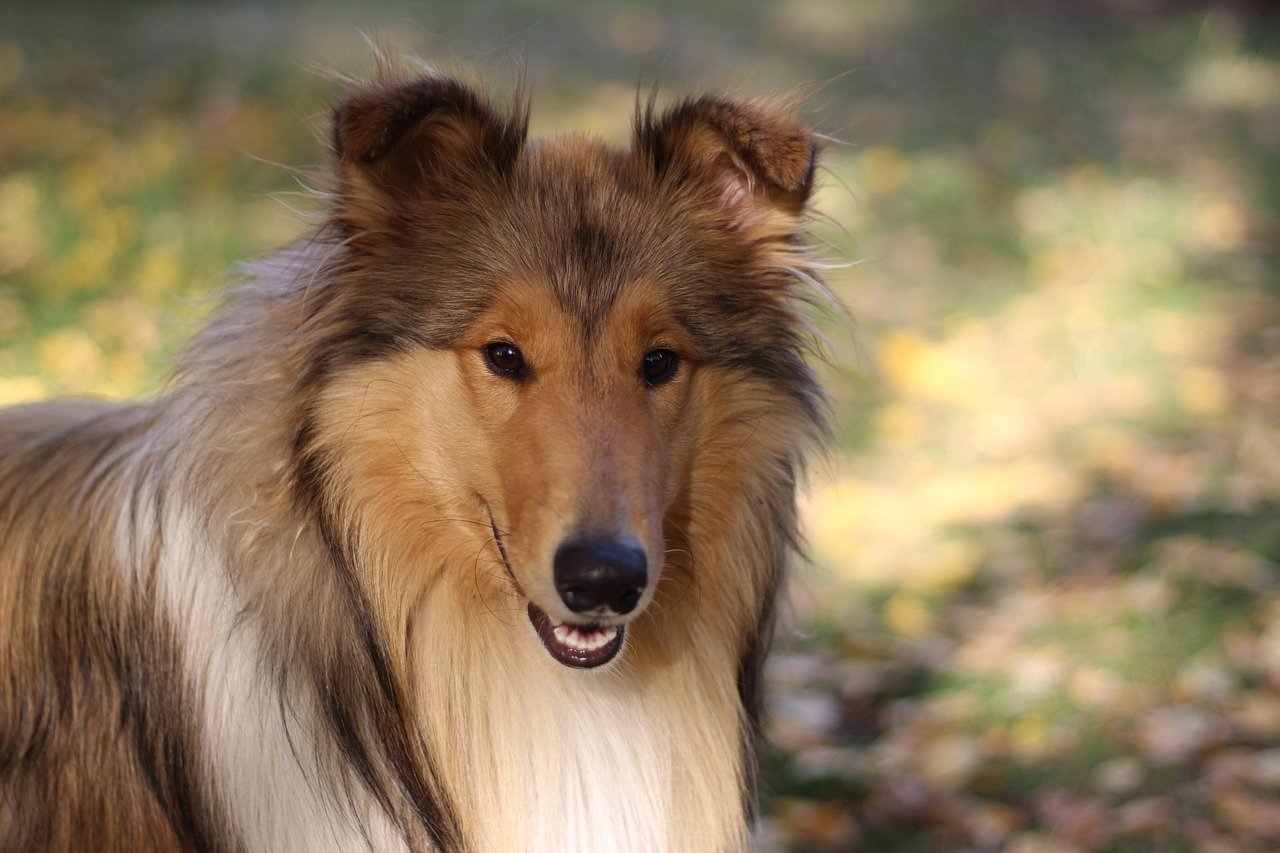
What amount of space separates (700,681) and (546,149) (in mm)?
1245

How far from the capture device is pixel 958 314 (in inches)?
292

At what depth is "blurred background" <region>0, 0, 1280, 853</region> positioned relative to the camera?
416 cm

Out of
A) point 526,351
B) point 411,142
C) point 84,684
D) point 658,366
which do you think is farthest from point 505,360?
point 84,684

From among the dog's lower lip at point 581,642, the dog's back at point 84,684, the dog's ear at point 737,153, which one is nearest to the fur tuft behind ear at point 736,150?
the dog's ear at point 737,153

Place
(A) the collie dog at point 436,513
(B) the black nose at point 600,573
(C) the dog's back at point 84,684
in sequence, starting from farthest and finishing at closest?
(C) the dog's back at point 84,684
(A) the collie dog at point 436,513
(B) the black nose at point 600,573

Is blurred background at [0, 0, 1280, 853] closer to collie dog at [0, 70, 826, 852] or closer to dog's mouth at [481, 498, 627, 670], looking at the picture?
collie dog at [0, 70, 826, 852]

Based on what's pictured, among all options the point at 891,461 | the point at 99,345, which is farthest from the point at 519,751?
the point at 99,345

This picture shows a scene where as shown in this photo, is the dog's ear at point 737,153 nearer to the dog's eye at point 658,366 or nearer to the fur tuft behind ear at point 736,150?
the fur tuft behind ear at point 736,150

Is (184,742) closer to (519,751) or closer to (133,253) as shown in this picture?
(519,751)

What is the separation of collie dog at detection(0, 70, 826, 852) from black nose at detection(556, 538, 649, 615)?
4 centimetres

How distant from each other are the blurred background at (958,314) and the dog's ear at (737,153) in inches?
8.4

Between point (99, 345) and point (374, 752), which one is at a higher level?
point (99, 345)

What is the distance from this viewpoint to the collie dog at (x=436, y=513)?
2.68 meters

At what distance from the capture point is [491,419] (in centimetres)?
268
